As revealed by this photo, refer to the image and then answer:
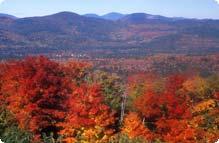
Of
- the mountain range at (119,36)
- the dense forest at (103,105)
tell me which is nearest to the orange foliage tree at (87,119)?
the dense forest at (103,105)

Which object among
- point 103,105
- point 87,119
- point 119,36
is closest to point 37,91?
point 103,105

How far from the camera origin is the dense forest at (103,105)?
1398cm

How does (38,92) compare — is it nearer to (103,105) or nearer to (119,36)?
(103,105)

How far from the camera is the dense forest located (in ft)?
45.9

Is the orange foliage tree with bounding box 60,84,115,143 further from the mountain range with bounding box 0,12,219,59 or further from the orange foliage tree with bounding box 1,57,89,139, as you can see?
the mountain range with bounding box 0,12,219,59

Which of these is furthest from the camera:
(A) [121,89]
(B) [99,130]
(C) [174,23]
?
(C) [174,23]

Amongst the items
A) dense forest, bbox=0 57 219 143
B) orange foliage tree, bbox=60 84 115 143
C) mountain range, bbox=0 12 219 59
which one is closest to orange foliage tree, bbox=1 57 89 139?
dense forest, bbox=0 57 219 143

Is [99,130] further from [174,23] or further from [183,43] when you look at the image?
[174,23]

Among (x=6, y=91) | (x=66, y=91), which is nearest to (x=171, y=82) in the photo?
(x=66, y=91)

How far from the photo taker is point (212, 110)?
18344mm

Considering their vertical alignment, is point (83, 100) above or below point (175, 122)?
above

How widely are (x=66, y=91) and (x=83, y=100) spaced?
5.97ft

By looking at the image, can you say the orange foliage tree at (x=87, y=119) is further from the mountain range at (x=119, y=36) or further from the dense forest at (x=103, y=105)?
the mountain range at (x=119, y=36)

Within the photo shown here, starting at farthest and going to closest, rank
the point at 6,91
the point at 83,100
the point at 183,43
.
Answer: the point at 183,43
the point at 6,91
the point at 83,100
